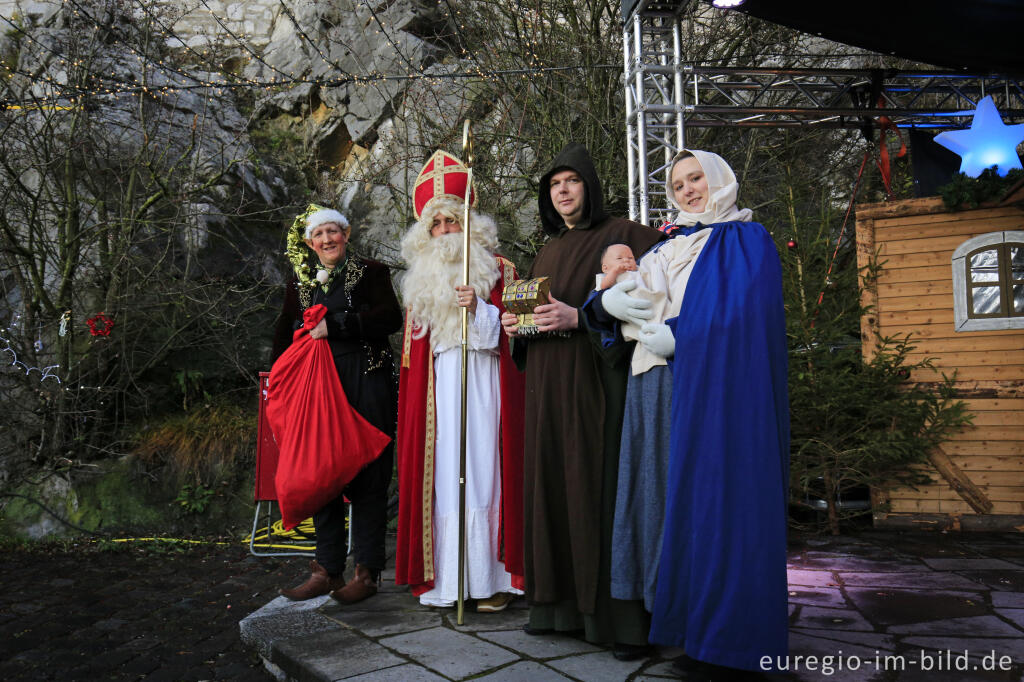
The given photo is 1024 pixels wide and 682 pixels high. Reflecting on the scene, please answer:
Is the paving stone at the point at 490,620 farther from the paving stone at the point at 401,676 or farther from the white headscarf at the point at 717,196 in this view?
the white headscarf at the point at 717,196

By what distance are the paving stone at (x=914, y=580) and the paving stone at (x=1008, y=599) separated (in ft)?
0.55

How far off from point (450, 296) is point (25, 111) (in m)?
5.70

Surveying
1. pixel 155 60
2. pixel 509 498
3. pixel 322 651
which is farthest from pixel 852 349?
pixel 155 60

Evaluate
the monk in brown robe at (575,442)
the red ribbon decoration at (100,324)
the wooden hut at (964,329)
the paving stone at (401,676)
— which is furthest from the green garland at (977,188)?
the red ribbon decoration at (100,324)

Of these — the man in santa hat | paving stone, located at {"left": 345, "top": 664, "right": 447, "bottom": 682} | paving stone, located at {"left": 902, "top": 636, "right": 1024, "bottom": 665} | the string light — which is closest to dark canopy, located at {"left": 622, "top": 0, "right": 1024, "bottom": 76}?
the man in santa hat

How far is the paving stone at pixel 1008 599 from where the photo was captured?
373 cm

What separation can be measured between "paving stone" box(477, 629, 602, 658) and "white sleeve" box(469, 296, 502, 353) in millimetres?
1348

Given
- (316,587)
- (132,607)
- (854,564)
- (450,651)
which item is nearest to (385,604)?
(316,587)

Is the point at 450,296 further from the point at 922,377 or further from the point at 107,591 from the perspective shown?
the point at 922,377

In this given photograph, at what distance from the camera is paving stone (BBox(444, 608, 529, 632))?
11.1ft

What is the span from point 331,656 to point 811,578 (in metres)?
2.85

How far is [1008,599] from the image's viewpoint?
385cm

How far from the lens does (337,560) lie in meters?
4.01

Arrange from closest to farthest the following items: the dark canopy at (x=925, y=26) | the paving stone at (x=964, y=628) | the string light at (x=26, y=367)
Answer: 1. the paving stone at (x=964, y=628)
2. the dark canopy at (x=925, y=26)
3. the string light at (x=26, y=367)
